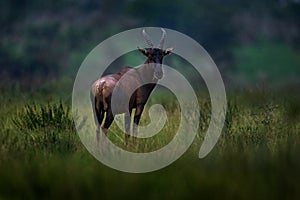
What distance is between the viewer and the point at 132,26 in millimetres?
19594

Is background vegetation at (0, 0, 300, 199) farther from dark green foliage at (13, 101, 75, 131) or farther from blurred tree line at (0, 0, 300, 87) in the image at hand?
blurred tree line at (0, 0, 300, 87)

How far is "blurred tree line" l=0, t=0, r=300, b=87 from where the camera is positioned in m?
18.3

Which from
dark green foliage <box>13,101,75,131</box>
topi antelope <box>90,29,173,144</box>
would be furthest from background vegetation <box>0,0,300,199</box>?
topi antelope <box>90,29,173,144</box>

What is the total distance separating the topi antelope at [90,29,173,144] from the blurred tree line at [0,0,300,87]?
38.4 ft

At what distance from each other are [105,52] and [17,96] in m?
11.7

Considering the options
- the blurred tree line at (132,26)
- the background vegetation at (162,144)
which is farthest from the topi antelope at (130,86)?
the blurred tree line at (132,26)

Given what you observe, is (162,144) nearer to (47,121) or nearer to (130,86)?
(130,86)

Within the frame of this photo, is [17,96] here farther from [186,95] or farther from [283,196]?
[283,196]

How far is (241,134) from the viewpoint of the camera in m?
5.23

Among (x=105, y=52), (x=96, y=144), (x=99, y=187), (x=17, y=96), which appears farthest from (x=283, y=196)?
(x=105, y=52)

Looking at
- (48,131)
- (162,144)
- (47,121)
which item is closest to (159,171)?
(162,144)

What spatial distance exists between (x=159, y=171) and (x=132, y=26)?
15.9m

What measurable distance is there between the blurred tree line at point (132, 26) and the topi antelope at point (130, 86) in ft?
38.4

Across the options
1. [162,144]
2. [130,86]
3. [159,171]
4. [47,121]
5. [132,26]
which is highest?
[132,26]
